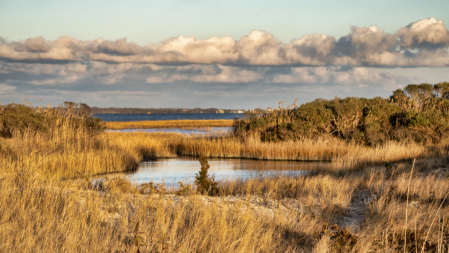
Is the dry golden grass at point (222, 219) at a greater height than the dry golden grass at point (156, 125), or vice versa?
the dry golden grass at point (222, 219)

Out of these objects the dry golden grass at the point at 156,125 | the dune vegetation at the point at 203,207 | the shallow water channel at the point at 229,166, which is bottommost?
the shallow water channel at the point at 229,166

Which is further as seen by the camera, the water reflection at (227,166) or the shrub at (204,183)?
→ the water reflection at (227,166)

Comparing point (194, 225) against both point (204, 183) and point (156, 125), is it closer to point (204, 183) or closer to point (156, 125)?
point (204, 183)

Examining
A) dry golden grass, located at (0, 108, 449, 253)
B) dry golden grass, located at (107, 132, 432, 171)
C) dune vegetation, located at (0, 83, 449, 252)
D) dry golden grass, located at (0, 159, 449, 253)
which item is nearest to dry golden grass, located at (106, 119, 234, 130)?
dry golden grass, located at (107, 132, 432, 171)

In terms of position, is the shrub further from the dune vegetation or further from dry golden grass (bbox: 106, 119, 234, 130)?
dry golden grass (bbox: 106, 119, 234, 130)

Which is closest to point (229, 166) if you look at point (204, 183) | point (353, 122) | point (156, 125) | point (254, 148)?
point (254, 148)

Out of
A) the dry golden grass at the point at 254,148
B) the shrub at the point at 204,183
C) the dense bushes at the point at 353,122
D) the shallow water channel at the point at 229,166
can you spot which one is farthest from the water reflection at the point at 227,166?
the shrub at the point at 204,183

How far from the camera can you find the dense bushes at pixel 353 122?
19.4 meters

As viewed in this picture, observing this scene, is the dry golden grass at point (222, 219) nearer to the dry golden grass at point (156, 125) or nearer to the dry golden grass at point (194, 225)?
the dry golden grass at point (194, 225)

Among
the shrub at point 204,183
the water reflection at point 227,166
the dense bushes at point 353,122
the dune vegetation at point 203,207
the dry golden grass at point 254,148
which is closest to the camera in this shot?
the dune vegetation at point 203,207

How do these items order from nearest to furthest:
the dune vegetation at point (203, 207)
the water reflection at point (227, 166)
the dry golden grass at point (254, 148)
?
1. the dune vegetation at point (203, 207)
2. the water reflection at point (227, 166)
3. the dry golden grass at point (254, 148)

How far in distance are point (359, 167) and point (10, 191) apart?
11.2m

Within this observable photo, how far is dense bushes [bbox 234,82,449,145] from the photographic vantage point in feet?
63.6

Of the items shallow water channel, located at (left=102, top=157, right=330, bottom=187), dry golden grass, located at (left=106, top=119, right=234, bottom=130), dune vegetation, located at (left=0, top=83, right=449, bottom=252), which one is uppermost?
dune vegetation, located at (left=0, top=83, right=449, bottom=252)
